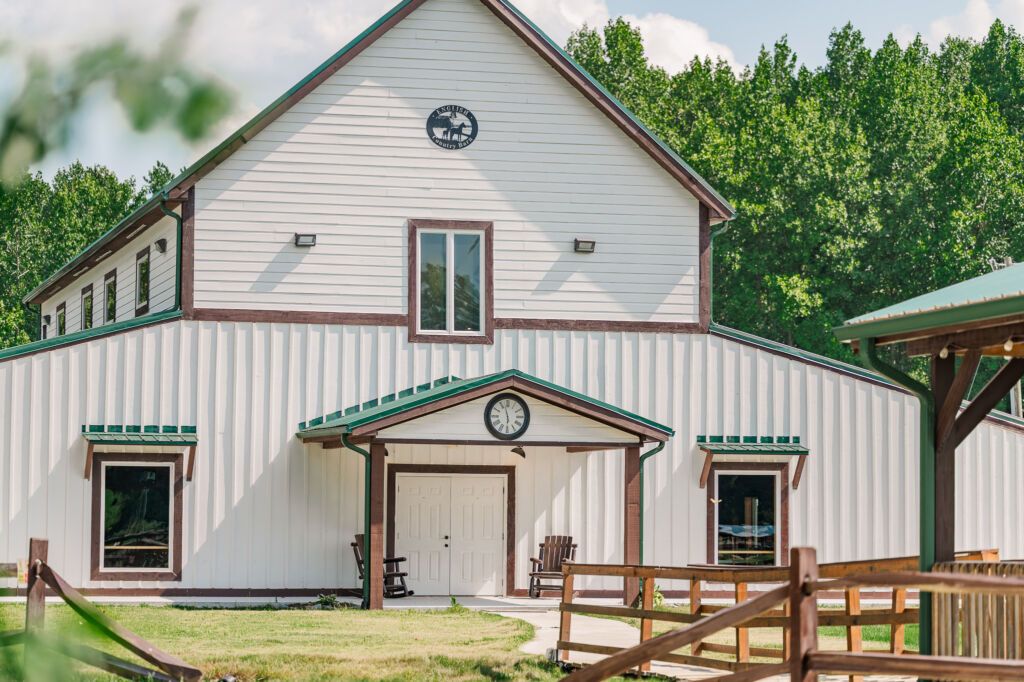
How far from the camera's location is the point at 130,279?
2444 cm

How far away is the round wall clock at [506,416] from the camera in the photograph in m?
18.2

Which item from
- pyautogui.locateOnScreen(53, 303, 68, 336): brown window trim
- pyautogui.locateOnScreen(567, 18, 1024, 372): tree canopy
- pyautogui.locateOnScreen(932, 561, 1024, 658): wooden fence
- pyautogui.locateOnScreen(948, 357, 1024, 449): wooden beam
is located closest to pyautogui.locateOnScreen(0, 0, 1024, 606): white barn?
pyautogui.locateOnScreen(948, 357, 1024, 449): wooden beam

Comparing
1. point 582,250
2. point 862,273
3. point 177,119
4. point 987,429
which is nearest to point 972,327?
point 177,119

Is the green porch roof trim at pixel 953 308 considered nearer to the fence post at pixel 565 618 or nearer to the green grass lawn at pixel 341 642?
the fence post at pixel 565 618

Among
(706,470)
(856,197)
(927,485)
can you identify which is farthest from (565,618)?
(856,197)

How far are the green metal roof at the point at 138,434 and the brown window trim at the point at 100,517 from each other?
1.05 feet

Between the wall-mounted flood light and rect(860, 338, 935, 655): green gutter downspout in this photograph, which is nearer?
rect(860, 338, 935, 655): green gutter downspout

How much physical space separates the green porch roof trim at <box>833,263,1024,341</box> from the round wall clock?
8.51m

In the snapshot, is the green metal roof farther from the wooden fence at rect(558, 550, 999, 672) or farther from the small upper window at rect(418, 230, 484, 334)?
the wooden fence at rect(558, 550, 999, 672)

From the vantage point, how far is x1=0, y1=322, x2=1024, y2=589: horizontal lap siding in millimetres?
18984

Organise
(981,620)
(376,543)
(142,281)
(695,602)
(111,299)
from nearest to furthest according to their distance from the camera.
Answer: (981,620), (695,602), (376,543), (142,281), (111,299)

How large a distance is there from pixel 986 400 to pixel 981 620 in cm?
171

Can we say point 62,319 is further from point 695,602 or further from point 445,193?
point 695,602

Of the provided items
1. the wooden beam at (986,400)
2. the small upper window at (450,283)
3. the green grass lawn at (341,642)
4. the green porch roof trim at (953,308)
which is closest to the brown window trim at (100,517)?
the green grass lawn at (341,642)
